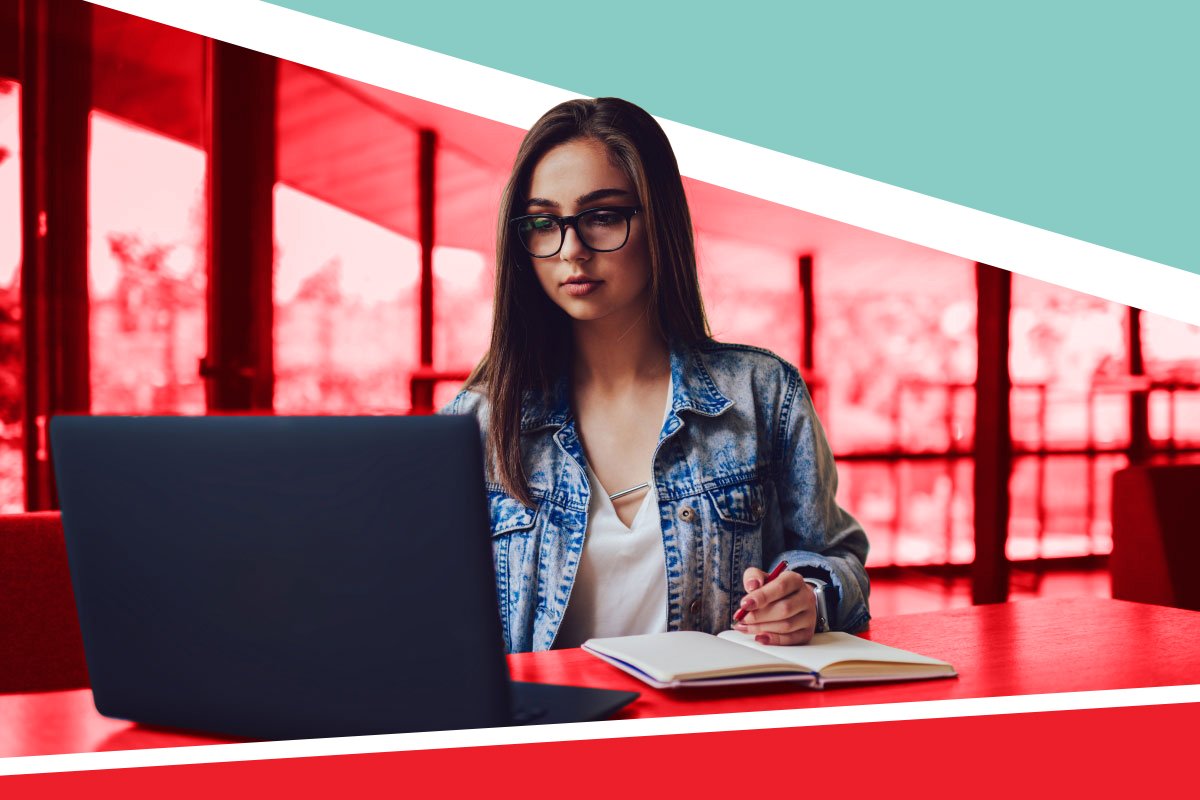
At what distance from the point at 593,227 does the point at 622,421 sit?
323 millimetres

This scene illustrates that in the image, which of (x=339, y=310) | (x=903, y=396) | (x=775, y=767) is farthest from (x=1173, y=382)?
(x=775, y=767)

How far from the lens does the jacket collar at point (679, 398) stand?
5.29 ft

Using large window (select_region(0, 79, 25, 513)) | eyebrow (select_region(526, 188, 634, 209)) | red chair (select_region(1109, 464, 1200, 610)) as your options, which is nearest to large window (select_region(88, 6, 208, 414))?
large window (select_region(0, 79, 25, 513))

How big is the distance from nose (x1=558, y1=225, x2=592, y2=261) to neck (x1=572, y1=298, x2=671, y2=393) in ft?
0.51

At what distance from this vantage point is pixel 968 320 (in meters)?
4.23

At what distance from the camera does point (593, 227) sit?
5.29 ft

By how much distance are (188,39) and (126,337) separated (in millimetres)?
931

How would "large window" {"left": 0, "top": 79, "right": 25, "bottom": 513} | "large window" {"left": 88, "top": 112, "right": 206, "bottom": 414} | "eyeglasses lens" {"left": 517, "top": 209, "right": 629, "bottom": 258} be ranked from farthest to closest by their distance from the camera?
"large window" {"left": 88, "top": 112, "right": 206, "bottom": 414}, "large window" {"left": 0, "top": 79, "right": 25, "bottom": 513}, "eyeglasses lens" {"left": 517, "top": 209, "right": 629, "bottom": 258}

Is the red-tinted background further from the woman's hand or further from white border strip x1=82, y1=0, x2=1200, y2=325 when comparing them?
the woman's hand

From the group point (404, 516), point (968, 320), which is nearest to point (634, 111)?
point (404, 516)

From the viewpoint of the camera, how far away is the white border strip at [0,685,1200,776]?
0.69m

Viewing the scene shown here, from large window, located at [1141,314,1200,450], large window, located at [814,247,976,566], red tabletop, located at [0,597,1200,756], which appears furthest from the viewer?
large window, located at [1141,314,1200,450]

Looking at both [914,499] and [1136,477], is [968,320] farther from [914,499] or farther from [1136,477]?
[1136,477]

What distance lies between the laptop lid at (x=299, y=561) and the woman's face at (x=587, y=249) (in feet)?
2.94
